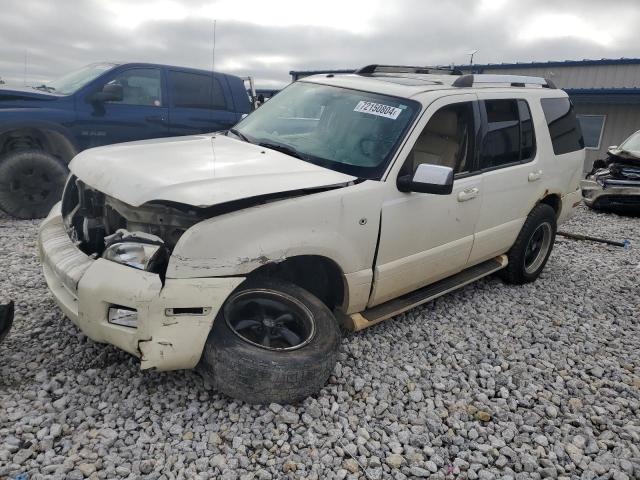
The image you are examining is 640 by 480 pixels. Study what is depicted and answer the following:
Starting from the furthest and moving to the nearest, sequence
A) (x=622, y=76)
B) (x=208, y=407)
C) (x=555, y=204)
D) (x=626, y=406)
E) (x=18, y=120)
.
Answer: (x=622, y=76) < (x=18, y=120) < (x=555, y=204) < (x=626, y=406) < (x=208, y=407)

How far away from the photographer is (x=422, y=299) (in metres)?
3.68

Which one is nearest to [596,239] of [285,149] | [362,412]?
[285,149]

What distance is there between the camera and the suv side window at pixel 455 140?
364 cm

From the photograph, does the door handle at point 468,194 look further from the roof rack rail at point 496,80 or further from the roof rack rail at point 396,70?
the roof rack rail at point 396,70

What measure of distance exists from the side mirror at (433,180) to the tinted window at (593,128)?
540 inches

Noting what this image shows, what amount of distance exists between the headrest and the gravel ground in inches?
57.6

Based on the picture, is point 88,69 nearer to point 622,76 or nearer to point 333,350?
point 333,350

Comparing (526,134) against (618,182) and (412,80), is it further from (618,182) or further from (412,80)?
(618,182)

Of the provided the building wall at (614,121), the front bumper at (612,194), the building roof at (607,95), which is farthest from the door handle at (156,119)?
the building wall at (614,121)

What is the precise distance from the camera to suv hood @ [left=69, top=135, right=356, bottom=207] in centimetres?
246

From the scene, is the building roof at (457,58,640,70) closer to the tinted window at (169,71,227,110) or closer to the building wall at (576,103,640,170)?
the building wall at (576,103,640,170)

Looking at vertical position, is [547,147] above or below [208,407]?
above

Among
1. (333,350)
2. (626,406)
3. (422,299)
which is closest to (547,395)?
(626,406)

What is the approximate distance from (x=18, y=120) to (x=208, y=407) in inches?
188
